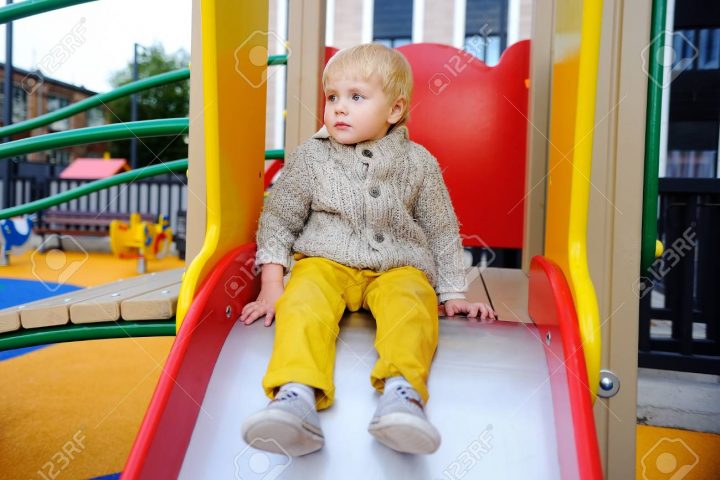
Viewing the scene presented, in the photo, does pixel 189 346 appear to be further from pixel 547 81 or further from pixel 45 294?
pixel 45 294

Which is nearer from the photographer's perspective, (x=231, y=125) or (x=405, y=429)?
(x=405, y=429)

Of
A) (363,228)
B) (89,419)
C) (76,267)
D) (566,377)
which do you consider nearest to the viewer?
(566,377)

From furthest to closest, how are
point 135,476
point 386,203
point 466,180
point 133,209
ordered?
point 133,209 → point 466,180 → point 386,203 → point 135,476

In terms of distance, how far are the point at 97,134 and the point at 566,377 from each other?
3.57 ft

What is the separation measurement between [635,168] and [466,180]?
0.68 m

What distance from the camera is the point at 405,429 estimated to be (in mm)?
567

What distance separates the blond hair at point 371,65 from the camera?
0.91 metres

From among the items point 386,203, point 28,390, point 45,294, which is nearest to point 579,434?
point 386,203

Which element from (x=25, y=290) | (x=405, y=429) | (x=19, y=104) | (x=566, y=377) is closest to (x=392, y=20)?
(x=25, y=290)

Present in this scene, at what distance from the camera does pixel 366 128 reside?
3.06 ft

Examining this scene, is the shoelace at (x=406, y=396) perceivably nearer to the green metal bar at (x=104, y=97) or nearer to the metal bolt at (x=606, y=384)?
the metal bolt at (x=606, y=384)

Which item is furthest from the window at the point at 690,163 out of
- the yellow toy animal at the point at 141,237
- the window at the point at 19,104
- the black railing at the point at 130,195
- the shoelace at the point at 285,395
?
the window at the point at 19,104

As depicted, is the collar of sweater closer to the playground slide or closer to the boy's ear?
the boy's ear

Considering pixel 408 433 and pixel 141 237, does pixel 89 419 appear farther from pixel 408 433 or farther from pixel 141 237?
pixel 141 237
